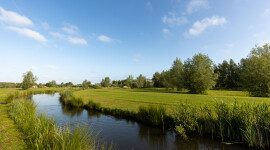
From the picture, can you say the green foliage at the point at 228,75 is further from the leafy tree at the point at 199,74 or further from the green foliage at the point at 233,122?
the green foliage at the point at 233,122

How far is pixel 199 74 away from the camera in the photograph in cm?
3850

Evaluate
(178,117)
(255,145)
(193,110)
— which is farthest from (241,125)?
(178,117)

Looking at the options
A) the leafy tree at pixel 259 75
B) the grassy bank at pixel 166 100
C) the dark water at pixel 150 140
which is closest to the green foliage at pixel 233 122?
the dark water at pixel 150 140

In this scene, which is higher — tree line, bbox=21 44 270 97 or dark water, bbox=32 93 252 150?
tree line, bbox=21 44 270 97

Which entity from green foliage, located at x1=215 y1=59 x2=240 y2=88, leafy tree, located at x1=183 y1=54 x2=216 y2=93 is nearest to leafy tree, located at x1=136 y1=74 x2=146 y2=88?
green foliage, located at x1=215 y1=59 x2=240 y2=88

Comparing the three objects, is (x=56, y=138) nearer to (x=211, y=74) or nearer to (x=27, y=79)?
(x=211, y=74)

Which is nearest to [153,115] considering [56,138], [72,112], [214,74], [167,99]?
[56,138]

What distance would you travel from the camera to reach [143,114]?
510 inches

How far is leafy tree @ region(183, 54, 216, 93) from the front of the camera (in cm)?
3754

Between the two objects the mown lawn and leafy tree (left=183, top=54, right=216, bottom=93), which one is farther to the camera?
leafy tree (left=183, top=54, right=216, bottom=93)

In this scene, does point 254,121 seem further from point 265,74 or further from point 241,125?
point 265,74

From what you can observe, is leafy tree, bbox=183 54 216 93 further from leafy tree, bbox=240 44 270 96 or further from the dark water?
the dark water

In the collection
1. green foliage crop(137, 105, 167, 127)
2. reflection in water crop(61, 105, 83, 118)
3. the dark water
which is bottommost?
reflection in water crop(61, 105, 83, 118)

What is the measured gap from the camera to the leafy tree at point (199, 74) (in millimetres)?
37541
